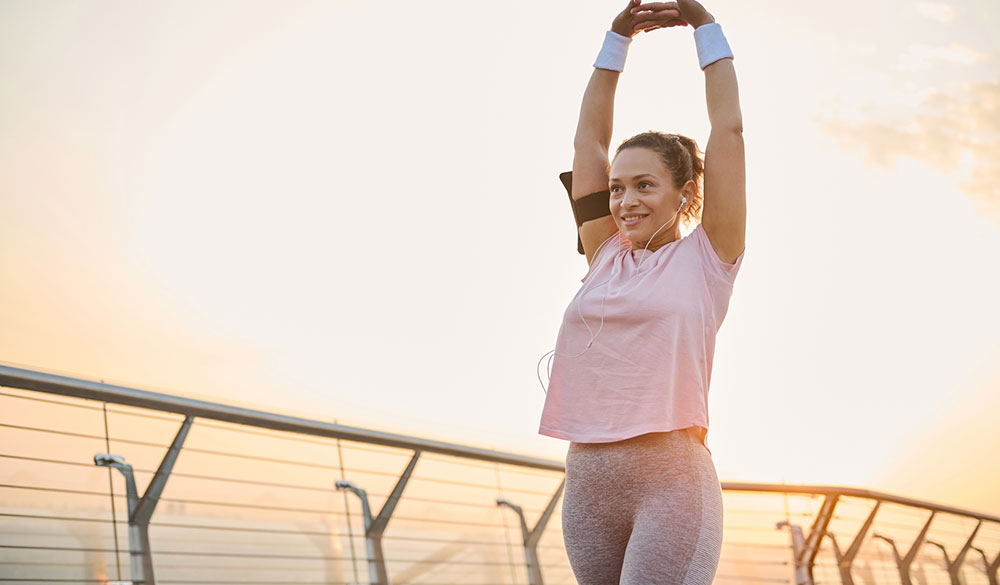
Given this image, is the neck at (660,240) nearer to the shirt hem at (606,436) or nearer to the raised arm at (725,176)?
the raised arm at (725,176)

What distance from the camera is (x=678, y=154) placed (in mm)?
1464

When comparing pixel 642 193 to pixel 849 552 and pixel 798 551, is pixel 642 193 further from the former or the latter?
pixel 849 552

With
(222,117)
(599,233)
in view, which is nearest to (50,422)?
(599,233)

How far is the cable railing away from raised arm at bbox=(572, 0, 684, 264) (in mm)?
1659

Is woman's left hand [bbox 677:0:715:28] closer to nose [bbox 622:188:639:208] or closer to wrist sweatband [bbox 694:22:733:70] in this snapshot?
wrist sweatband [bbox 694:22:733:70]

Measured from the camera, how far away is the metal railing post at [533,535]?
3.99 metres

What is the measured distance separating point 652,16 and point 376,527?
2.41 m

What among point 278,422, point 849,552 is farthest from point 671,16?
point 849,552

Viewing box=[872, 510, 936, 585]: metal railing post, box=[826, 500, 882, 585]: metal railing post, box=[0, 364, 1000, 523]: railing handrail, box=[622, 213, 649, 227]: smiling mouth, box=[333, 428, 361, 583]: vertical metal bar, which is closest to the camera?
box=[622, 213, 649, 227]: smiling mouth

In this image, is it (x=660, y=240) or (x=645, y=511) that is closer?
(x=645, y=511)

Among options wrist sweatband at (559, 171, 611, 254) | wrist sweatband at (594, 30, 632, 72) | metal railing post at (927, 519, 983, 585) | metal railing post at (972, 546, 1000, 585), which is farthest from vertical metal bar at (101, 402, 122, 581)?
metal railing post at (972, 546, 1000, 585)

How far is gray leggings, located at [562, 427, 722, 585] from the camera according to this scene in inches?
49.3

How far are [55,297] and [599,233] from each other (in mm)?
7525

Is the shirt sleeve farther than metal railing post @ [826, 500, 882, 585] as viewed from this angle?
No
